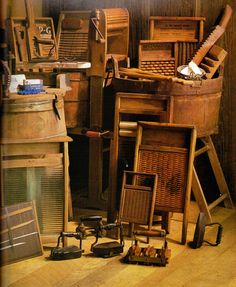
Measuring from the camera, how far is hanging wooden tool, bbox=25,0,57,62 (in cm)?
537

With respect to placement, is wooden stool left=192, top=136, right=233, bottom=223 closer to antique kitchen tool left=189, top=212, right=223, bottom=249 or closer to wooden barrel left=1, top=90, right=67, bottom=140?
antique kitchen tool left=189, top=212, right=223, bottom=249

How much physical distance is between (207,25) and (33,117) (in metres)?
2.21

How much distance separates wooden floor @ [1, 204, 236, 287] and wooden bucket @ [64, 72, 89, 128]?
1.21 metres

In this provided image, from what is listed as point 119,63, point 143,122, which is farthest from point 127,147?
point 119,63

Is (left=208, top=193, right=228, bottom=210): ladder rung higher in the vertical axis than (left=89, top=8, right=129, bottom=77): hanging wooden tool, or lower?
lower

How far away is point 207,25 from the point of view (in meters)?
5.87

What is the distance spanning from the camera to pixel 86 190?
6.24m

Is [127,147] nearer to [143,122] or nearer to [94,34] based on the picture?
[143,122]

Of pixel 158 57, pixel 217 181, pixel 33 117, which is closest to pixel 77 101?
pixel 158 57

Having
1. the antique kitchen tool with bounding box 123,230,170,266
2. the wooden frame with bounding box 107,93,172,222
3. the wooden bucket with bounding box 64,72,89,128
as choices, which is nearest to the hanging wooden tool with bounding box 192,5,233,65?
the wooden frame with bounding box 107,93,172,222

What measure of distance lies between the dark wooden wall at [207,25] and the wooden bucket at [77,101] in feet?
2.59

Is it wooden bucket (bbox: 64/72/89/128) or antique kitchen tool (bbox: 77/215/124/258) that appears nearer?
antique kitchen tool (bbox: 77/215/124/258)

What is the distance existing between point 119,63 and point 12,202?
1870mm

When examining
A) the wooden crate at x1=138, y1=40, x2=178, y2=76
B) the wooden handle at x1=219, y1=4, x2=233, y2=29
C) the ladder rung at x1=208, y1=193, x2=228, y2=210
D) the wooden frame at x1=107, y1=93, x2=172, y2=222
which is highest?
the wooden handle at x1=219, y1=4, x2=233, y2=29
